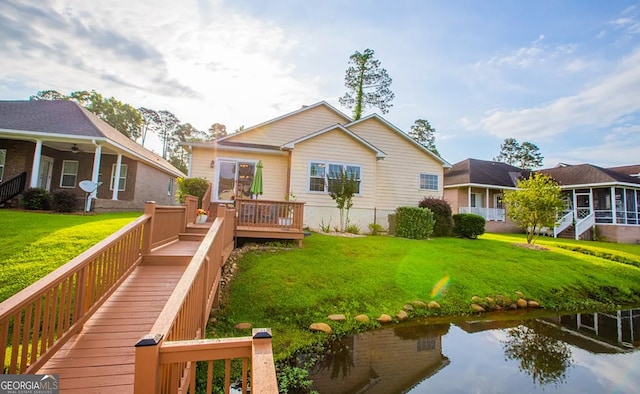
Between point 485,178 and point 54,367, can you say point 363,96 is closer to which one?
point 485,178

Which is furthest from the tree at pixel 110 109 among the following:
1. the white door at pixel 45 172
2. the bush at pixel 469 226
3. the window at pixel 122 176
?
the bush at pixel 469 226

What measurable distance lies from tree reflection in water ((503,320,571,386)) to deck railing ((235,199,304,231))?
5886 mm

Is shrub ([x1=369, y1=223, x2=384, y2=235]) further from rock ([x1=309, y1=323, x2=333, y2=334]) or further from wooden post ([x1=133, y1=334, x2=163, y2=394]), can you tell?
wooden post ([x1=133, y1=334, x2=163, y2=394])

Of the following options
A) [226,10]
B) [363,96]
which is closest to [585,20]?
[226,10]

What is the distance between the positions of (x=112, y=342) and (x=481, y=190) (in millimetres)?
25453

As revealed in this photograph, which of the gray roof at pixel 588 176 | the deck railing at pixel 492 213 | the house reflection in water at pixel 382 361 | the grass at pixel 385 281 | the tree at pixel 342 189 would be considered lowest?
the house reflection in water at pixel 382 361

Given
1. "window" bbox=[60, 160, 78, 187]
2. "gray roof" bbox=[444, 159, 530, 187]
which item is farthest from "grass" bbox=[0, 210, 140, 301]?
"gray roof" bbox=[444, 159, 530, 187]

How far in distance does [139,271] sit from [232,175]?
8.70 m

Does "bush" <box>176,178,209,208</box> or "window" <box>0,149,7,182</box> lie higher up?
"window" <box>0,149,7,182</box>

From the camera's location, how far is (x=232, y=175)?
13023 millimetres

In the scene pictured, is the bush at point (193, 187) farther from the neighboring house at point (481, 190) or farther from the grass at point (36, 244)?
the neighboring house at point (481, 190)

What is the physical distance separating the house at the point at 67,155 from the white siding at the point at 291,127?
642 cm

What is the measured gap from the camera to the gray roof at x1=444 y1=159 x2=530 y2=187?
21875 mm

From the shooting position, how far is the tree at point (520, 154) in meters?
40.3
